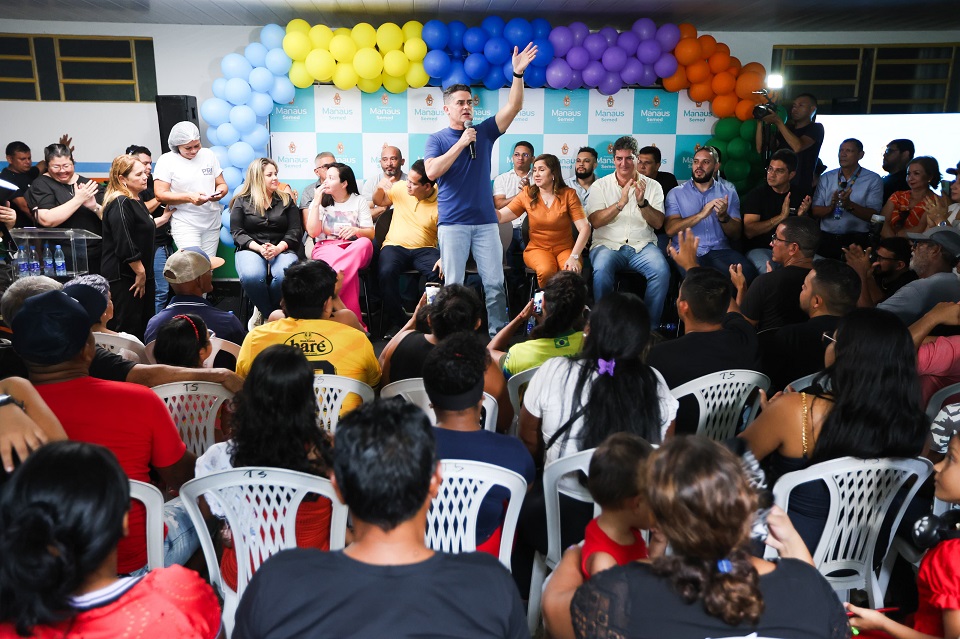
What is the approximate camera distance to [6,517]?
1.10 m

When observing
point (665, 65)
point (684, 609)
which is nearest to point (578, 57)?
point (665, 65)

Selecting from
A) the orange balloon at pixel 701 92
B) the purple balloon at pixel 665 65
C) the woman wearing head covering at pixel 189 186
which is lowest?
the woman wearing head covering at pixel 189 186

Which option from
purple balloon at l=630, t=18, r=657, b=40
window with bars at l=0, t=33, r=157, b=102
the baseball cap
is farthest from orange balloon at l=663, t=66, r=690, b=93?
window with bars at l=0, t=33, r=157, b=102

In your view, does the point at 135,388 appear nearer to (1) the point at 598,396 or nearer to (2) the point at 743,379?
(1) the point at 598,396

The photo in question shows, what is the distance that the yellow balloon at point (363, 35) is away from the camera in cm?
613

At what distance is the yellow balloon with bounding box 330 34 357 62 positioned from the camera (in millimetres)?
6113

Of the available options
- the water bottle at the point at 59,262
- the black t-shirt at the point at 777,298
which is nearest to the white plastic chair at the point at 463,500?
the black t-shirt at the point at 777,298

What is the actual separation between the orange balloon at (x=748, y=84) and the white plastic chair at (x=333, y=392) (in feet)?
17.3

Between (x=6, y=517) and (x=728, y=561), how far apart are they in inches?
44.2

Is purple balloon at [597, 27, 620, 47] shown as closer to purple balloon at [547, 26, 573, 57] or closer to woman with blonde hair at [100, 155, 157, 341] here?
purple balloon at [547, 26, 573, 57]

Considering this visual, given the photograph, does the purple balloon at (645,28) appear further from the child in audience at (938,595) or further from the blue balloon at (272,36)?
the child in audience at (938,595)

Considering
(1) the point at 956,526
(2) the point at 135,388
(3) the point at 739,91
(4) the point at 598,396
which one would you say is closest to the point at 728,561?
(1) the point at 956,526

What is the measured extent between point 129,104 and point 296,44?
Answer: 2.06 m

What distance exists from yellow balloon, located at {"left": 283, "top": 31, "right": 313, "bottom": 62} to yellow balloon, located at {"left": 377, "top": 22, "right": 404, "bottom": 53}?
2.03ft
